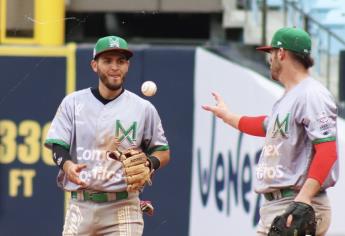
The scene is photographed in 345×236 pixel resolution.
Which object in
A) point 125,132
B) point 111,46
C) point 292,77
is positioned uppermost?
point 111,46

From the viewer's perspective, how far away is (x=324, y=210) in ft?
19.1

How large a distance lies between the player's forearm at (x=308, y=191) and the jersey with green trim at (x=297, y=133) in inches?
6.2

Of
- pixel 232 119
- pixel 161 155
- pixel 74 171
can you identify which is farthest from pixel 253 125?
pixel 74 171

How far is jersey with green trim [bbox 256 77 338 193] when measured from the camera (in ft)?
18.6

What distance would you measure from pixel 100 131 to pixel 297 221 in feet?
4.26

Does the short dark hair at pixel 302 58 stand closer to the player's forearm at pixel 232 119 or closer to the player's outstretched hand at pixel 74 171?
the player's forearm at pixel 232 119

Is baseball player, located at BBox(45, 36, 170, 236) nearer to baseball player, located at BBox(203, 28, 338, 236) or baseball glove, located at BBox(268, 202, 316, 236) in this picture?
baseball player, located at BBox(203, 28, 338, 236)

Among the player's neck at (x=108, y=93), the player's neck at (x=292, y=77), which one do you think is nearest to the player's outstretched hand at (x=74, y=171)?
the player's neck at (x=108, y=93)

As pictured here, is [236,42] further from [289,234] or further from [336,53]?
[289,234]

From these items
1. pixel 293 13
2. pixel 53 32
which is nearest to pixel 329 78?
pixel 293 13

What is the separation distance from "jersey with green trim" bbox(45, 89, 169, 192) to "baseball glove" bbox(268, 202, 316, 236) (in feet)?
3.21

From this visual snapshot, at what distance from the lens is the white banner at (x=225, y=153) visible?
29.0 ft

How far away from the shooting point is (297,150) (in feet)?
19.0

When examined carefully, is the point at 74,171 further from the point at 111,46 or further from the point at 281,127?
the point at 281,127
